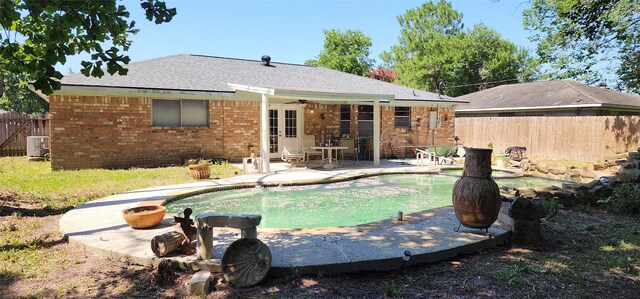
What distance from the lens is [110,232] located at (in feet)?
16.4

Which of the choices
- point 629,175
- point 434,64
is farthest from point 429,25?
point 629,175

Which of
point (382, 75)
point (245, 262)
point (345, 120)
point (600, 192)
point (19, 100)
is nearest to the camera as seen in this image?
point (245, 262)

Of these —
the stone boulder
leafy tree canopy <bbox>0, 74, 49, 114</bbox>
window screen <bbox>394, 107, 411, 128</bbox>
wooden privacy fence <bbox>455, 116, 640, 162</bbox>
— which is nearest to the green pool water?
the stone boulder

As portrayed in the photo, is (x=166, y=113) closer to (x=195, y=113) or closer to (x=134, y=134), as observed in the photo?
(x=195, y=113)

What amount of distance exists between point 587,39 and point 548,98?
11.5 meters

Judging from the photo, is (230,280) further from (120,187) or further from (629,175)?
(629,175)

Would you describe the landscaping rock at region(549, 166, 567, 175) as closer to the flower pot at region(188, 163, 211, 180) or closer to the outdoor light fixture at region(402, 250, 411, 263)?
the outdoor light fixture at region(402, 250, 411, 263)

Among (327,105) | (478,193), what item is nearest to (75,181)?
(478,193)

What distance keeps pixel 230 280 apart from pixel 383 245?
1.68 metres

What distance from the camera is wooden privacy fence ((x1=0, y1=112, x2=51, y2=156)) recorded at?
15766mm

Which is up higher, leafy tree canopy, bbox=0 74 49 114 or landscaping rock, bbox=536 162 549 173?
leafy tree canopy, bbox=0 74 49 114

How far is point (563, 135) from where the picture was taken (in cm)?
1561

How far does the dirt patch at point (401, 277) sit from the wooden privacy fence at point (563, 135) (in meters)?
12.1

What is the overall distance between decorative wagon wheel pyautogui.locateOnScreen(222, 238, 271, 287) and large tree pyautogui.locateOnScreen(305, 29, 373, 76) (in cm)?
3693
